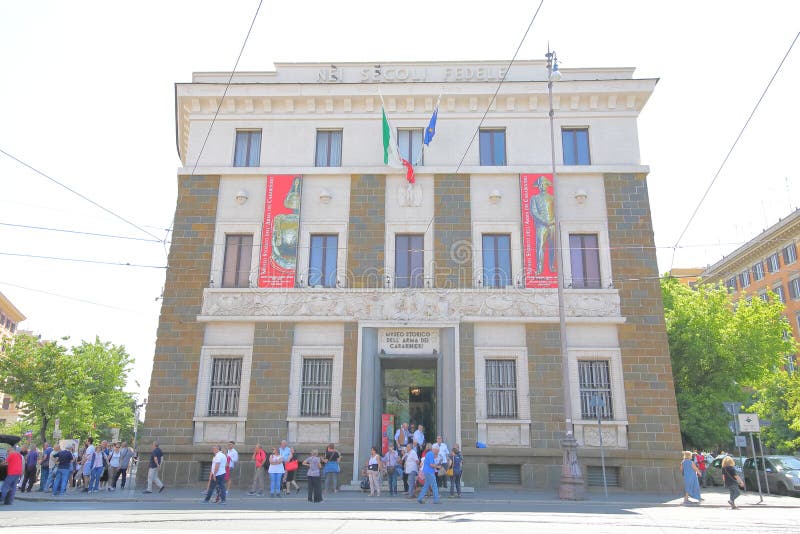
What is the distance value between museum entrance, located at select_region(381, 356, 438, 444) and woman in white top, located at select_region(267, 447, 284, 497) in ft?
17.7

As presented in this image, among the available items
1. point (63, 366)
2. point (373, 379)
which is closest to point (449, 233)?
point (373, 379)

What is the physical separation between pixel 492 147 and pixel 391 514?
604 inches

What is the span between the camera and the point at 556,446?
67.1ft

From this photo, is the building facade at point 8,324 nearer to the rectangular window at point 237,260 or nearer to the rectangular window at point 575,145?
the rectangular window at point 237,260

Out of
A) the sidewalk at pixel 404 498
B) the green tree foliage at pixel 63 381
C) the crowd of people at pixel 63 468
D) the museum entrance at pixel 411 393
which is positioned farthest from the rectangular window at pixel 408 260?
the green tree foliage at pixel 63 381

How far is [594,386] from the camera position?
21.2 metres

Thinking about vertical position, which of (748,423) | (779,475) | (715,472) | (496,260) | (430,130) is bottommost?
(715,472)

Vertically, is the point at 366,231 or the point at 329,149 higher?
the point at 329,149

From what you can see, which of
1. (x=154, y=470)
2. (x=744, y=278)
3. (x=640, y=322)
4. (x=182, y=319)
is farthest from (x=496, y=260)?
(x=744, y=278)

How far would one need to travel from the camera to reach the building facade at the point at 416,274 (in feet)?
68.6

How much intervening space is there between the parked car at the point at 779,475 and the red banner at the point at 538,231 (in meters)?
10.6

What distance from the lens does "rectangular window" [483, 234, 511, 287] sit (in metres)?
22.4

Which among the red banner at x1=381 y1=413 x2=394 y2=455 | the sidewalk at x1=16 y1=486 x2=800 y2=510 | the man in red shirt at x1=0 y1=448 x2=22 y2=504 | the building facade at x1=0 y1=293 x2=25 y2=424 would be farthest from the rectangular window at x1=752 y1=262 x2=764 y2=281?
the building facade at x1=0 y1=293 x2=25 y2=424

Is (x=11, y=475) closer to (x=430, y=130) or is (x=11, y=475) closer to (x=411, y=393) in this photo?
(x=411, y=393)
